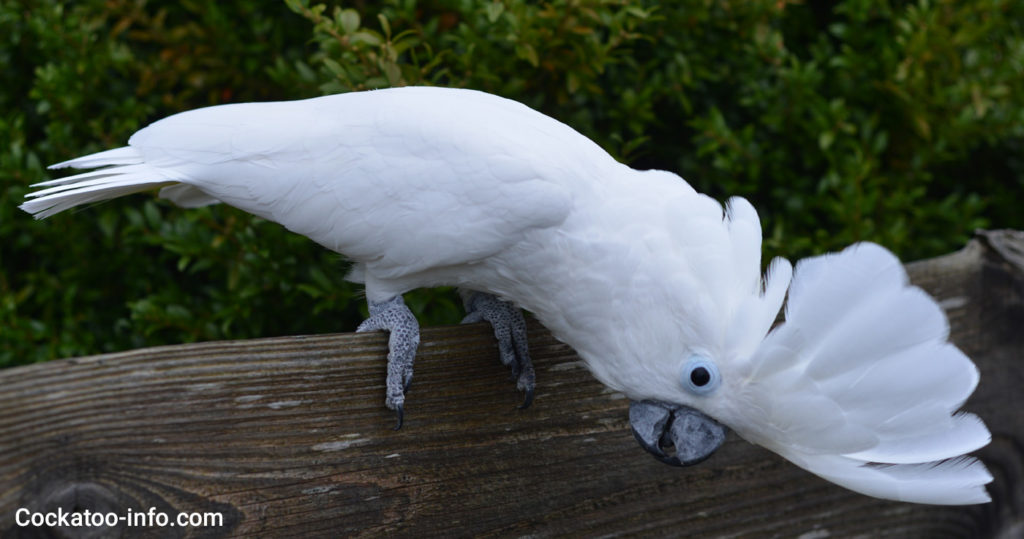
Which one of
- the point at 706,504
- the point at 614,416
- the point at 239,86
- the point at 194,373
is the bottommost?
the point at 706,504

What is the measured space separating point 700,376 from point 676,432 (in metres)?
0.10

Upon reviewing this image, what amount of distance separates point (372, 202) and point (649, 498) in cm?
62

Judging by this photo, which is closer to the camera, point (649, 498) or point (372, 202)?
point (372, 202)

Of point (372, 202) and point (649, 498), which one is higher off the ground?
point (372, 202)

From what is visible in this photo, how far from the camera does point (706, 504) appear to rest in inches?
51.5

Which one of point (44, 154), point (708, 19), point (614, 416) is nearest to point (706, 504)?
point (614, 416)

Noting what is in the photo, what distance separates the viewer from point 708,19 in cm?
178

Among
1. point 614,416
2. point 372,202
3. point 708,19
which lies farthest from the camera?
point 708,19

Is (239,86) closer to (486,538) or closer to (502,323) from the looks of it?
(502,323)

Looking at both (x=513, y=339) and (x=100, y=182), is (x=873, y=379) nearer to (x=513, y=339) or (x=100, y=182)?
(x=513, y=339)

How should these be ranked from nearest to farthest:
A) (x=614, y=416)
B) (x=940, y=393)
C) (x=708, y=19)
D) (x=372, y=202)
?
(x=940, y=393), (x=372, y=202), (x=614, y=416), (x=708, y=19)

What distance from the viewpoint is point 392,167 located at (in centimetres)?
112

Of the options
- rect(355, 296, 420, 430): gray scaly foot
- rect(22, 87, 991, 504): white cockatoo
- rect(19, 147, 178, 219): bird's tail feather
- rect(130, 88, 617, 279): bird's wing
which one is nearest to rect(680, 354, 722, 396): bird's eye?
rect(22, 87, 991, 504): white cockatoo

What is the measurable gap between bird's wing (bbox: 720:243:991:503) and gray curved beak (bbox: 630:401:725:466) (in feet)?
0.30
